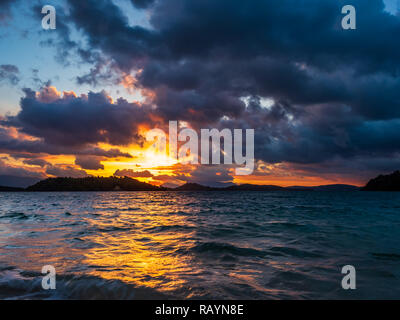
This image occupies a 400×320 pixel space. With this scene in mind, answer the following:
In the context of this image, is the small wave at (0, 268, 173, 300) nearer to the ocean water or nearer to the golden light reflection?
the ocean water

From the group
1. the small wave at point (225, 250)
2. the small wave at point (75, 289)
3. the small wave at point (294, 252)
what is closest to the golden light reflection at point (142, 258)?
the small wave at point (75, 289)

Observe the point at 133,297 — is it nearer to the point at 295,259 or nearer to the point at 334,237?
the point at 295,259

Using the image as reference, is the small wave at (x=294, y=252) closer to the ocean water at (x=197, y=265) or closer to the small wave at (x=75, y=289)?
the ocean water at (x=197, y=265)

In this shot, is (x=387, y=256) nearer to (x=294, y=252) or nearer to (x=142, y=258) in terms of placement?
(x=294, y=252)

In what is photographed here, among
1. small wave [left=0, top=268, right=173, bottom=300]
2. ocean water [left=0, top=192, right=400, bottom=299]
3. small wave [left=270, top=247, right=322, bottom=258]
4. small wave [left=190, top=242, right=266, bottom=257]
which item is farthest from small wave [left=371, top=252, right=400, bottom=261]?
small wave [left=0, top=268, right=173, bottom=300]

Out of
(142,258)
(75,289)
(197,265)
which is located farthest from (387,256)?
(75,289)

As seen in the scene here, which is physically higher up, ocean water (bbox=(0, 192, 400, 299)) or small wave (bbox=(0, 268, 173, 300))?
small wave (bbox=(0, 268, 173, 300))

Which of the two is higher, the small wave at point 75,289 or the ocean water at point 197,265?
the small wave at point 75,289

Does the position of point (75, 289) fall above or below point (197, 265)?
above

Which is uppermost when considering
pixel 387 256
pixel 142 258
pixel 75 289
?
pixel 75 289


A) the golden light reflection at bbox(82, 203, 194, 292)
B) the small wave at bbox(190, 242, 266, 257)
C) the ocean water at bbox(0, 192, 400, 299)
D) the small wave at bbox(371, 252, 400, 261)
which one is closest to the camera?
the ocean water at bbox(0, 192, 400, 299)

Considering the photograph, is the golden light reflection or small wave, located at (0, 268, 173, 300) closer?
small wave, located at (0, 268, 173, 300)

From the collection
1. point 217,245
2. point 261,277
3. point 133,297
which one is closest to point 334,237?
point 217,245
